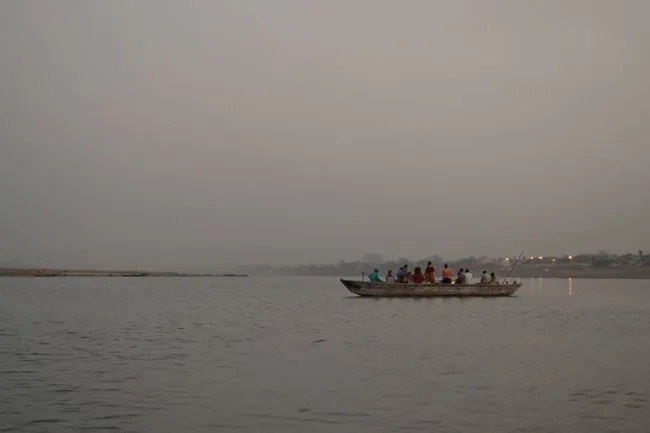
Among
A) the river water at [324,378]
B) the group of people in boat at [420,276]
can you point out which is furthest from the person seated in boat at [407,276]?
the river water at [324,378]

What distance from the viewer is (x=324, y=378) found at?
1738 centimetres

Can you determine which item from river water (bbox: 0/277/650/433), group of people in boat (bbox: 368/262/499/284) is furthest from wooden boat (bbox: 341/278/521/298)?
river water (bbox: 0/277/650/433)

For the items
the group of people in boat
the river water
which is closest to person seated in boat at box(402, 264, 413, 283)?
the group of people in boat

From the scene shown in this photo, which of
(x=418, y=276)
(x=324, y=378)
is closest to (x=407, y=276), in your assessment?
(x=418, y=276)

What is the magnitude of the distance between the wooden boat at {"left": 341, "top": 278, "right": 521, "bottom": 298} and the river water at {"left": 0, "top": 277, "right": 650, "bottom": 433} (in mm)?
18157

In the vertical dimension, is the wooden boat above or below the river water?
above

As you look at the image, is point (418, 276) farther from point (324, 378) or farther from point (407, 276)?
point (324, 378)

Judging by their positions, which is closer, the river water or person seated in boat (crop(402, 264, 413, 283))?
the river water

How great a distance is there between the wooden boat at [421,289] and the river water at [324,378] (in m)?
18.2

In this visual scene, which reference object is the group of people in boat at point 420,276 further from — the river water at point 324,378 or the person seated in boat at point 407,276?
the river water at point 324,378

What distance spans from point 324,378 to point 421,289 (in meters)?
34.2

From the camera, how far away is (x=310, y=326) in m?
33.0

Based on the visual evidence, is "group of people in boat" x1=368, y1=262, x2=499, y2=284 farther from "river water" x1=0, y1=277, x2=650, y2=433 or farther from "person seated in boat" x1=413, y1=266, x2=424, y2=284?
"river water" x1=0, y1=277, x2=650, y2=433

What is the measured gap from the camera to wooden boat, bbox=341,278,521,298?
5100 centimetres
